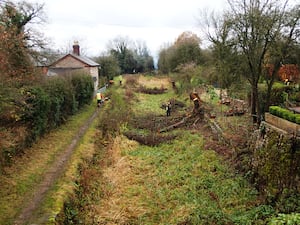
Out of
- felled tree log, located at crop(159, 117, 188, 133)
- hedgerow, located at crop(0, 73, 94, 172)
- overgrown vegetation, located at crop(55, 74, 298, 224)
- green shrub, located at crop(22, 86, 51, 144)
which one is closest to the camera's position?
overgrown vegetation, located at crop(55, 74, 298, 224)

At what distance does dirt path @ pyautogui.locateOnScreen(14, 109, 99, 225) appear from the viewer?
323 inches

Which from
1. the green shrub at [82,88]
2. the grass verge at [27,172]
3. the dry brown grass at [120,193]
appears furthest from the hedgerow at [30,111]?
the dry brown grass at [120,193]

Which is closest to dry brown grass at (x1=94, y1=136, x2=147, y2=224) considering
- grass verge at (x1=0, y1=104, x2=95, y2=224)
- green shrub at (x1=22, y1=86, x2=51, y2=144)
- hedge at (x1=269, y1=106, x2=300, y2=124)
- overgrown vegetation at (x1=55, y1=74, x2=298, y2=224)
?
overgrown vegetation at (x1=55, y1=74, x2=298, y2=224)

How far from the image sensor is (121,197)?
10.9 meters

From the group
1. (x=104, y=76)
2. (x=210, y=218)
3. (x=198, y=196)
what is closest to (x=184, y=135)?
(x=198, y=196)

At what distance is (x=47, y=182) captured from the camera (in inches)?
414

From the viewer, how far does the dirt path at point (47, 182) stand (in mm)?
8203

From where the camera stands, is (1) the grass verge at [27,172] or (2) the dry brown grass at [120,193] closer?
(1) the grass verge at [27,172]

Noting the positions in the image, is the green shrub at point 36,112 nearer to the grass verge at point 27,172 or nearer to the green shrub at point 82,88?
the grass verge at point 27,172

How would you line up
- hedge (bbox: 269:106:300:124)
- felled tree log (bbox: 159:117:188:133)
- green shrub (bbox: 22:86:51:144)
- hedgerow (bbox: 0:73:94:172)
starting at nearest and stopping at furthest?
hedge (bbox: 269:106:300:124) < hedgerow (bbox: 0:73:94:172) < green shrub (bbox: 22:86:51:144) < felled tree log (bbox: 159:117:188:133)

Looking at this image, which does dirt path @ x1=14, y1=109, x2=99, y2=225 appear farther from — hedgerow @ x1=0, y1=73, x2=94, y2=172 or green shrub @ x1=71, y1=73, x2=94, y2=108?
green shrub @ x1=71, y1=73, x2=94, y2=108

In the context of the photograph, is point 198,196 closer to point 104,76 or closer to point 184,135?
point 184,135

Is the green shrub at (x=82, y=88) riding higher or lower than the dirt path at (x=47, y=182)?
higher

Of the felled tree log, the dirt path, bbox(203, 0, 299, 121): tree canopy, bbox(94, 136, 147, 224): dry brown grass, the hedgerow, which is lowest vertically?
bbox(94, 136, 147, 224): dry brown grass
